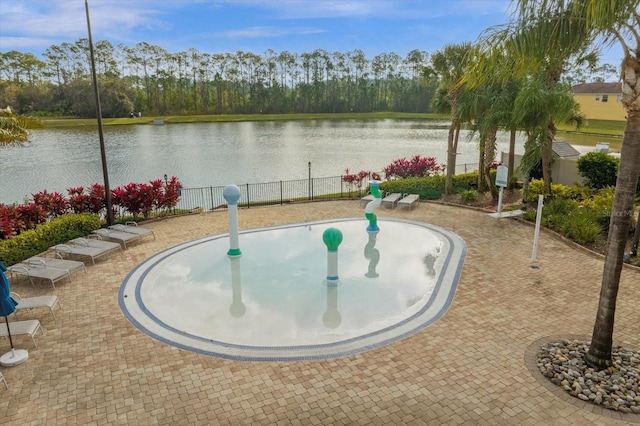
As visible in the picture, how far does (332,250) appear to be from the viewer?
10.3 meters

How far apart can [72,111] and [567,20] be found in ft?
269

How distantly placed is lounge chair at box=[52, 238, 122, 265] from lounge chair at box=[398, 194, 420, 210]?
35.5 ft

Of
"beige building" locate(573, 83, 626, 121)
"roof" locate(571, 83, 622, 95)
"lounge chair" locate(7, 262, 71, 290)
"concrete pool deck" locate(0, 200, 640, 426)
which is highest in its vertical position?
"roof" locate(571, 83, 622, 95)

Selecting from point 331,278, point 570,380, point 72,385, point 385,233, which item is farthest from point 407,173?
point 72,385

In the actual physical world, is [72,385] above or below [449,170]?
below

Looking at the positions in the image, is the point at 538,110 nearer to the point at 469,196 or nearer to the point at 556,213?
the point at 556,213

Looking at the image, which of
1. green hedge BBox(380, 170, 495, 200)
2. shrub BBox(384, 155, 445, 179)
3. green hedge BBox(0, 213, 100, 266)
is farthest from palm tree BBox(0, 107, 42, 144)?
shrub BBox(384, 155, 445, 179)

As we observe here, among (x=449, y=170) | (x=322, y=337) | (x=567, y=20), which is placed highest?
(x=567, y=20)

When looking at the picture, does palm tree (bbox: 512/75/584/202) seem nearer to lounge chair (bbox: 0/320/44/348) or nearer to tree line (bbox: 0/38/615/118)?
lounge chair (bbox: 0/320/44/348)

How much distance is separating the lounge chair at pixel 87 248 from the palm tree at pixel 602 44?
11.0 m

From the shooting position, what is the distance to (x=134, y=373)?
270 inches

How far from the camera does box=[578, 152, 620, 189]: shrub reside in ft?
61.3

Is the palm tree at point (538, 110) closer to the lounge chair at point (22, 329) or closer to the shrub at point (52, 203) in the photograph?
the lounge chair at point (22, 329)

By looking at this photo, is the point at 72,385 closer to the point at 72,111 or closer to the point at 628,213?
the point at 628,213
